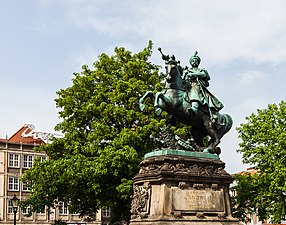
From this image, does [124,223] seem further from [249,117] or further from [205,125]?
[205,125]

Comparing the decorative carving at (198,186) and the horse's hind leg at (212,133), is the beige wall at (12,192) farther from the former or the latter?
the decorative carving at (198,186)

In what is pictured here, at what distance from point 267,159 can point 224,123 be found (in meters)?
Result: 19.4

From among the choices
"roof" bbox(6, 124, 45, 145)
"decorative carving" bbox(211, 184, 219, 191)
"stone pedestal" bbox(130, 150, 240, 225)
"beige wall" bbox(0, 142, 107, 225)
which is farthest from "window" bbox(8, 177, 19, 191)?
"decorative carving" bbox(211, 184, 219, 191)

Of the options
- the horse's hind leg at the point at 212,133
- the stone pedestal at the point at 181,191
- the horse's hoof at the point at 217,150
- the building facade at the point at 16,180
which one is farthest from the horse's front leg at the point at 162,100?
the building facade at the point at 16,180

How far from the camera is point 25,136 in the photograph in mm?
66938

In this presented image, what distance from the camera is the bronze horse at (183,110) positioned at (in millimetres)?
15547

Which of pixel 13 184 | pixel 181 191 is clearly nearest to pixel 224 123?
pixel 181 191

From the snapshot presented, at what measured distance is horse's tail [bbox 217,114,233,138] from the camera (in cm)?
1648

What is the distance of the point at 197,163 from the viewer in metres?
15.3

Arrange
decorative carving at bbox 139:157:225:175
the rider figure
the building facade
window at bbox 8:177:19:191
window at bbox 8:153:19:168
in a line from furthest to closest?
window at bbox 8:153:19:168 < window at bbox 8:177:19:191 < the building facade < the rider figure < decorative carving at bbox 139:157:225:175

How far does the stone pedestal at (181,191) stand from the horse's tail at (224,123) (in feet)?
4.21

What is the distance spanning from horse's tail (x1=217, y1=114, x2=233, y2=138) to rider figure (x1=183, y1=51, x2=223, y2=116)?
12.8 inches

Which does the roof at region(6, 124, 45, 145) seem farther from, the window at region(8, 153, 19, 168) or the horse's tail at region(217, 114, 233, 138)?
the horse's tail at region(217, 114, 233, 138)

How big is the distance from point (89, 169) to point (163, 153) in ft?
39.1
